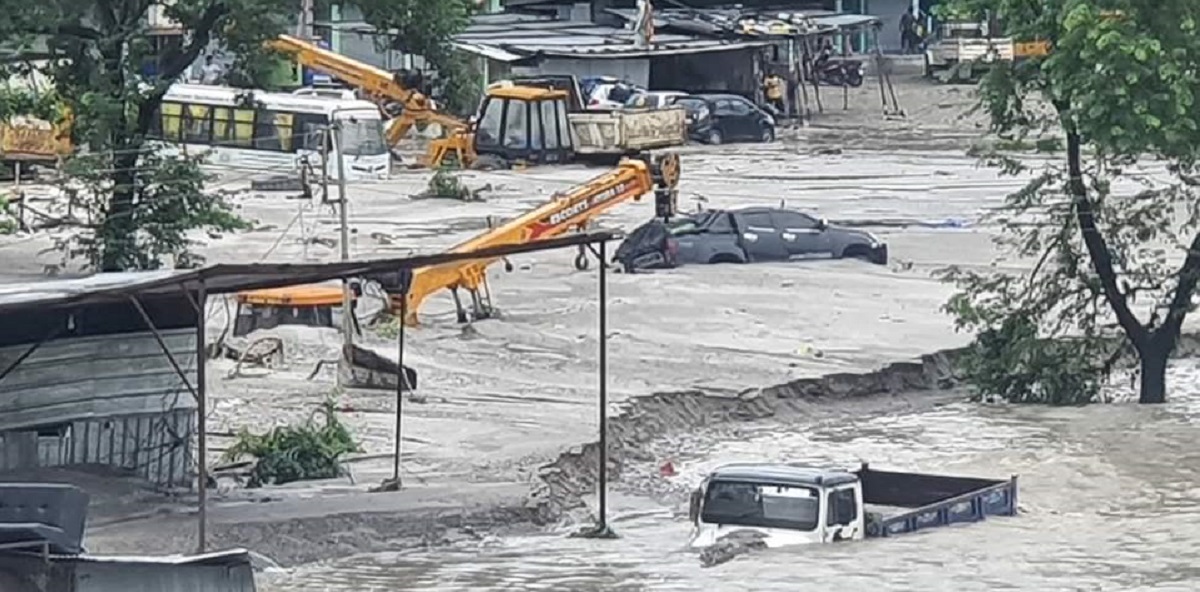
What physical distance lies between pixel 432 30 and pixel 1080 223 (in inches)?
408

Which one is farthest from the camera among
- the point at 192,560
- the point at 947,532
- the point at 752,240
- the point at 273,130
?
the point at 273,130

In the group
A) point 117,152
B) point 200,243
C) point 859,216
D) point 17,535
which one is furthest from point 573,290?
point 17,535

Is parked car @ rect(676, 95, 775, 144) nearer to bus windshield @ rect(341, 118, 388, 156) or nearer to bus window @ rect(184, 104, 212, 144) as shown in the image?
bus windshield @ rect(341, 118, 388, 156)

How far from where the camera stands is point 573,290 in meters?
43.9

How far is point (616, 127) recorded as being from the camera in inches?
2650

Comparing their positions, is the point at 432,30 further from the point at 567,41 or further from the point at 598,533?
the point at 567,41

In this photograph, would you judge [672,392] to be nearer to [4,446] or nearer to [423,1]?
[423,1]

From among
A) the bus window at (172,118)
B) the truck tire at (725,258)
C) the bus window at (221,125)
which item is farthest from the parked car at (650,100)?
the truck tire at (725,258)

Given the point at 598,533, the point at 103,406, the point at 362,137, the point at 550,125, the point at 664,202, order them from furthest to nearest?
1. the point at 550,125
2. the point at 362,137
3. the point at 664,202
4. the point at 598,533
5. the point at 103,406

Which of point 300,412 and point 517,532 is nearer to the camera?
point 517,532

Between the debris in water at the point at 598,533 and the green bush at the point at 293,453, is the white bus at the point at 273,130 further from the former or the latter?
the debris in water at the point at 598,533

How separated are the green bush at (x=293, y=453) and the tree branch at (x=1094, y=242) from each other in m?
10.6

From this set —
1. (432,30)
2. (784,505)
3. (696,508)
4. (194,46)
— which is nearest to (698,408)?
(432,30)

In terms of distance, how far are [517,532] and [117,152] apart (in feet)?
21.0
